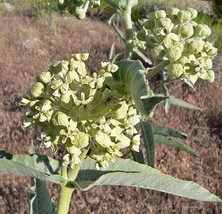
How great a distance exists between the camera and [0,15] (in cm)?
801

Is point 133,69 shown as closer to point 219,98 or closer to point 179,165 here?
point 179,165

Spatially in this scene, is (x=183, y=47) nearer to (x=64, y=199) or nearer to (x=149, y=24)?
(x=149, y=24)

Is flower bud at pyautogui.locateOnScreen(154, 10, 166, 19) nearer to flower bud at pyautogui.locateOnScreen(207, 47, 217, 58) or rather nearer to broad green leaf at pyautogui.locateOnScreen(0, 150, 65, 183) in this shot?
flower bud at pyautogui.locateOnScreen(207, 47, 217, 58)

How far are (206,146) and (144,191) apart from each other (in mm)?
966

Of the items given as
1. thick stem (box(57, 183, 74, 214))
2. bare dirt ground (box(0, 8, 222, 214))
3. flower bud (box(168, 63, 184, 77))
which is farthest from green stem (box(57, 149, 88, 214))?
bare dirt ground (box(0, 8, 222, 214))

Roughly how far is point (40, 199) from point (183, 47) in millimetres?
495

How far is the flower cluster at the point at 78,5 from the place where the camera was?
3.61 ft

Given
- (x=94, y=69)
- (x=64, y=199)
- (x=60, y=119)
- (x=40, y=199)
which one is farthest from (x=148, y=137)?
(x=94, y=69)

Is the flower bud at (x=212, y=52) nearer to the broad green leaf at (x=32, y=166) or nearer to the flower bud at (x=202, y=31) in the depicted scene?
the flower bud at (x=202, y=31)

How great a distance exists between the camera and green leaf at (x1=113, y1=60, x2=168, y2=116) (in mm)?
689

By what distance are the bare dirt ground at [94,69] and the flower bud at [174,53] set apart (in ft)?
6.24

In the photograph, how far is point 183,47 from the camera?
88 centimetres

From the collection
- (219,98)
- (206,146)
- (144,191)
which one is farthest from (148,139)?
(219,98)

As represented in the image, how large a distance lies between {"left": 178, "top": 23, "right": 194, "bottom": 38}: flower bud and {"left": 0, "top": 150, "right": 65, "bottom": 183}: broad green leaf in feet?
1.11
